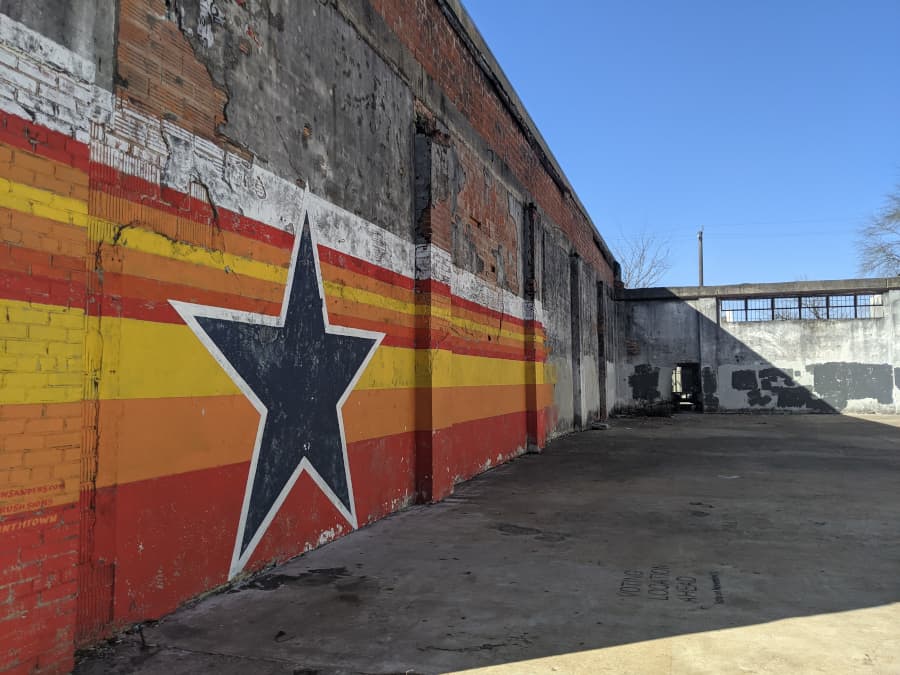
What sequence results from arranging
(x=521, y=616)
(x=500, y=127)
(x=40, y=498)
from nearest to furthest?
1. (x=40, y=498)
2. (x=521, y=616)
3. (x=500, y=127)

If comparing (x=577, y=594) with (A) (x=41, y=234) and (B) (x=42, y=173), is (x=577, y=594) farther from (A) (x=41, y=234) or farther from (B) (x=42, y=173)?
(B) (x=42, y=173)

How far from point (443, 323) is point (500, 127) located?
4.75 m

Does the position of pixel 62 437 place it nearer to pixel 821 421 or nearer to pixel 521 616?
pixel 521 616

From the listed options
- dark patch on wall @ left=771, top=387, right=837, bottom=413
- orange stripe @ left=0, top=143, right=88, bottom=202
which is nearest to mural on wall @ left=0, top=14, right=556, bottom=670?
orange stripe @ left=0, top=143, right=88, bottom=202

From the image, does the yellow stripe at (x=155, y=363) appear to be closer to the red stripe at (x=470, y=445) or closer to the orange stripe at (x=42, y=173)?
the orange stripe at (x=42, y=173)

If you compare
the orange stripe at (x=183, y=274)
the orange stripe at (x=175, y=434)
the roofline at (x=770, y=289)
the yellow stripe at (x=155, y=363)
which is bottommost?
the orange stripe at (x=175, y=434)

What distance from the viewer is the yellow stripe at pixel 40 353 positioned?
287 cm

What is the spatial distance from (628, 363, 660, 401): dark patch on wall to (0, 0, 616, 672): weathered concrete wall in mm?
19007

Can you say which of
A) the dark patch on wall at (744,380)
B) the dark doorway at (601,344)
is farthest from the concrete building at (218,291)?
the dark patch on wall at (744,380)

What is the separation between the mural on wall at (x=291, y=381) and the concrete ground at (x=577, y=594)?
48 centimetres

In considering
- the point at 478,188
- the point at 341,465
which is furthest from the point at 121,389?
the point at 478,188

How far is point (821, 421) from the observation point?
806 inches

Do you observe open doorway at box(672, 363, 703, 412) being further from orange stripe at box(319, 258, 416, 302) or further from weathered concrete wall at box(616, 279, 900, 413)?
orange stripe at box(319, 258, 416, 302)

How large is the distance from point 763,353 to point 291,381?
23728mm
